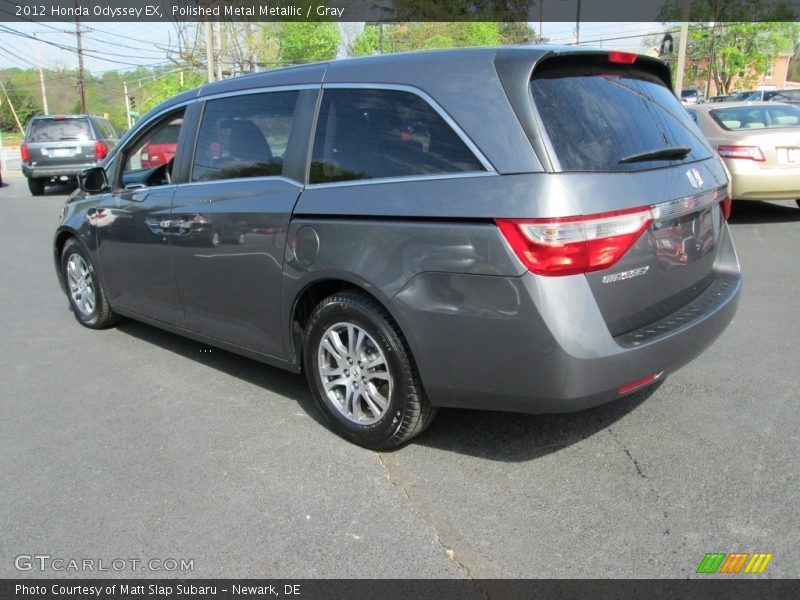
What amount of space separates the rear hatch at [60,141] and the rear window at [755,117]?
45.5 feet

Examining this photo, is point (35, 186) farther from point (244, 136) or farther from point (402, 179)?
point (402, 179)

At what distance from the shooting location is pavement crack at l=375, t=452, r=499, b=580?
249 cm

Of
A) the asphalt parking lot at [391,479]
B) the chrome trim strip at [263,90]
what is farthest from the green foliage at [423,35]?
the asphalt parking lot at [391,479]

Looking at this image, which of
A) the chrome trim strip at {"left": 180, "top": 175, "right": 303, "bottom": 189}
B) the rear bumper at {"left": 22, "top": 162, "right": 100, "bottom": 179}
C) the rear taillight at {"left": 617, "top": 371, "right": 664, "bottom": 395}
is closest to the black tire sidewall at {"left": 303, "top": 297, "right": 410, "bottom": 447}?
the chrome trim strip at {"left": 180, "top": 175, "right": 303, "bottom": 189}

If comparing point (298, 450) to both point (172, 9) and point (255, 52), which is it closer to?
point (172, 9)

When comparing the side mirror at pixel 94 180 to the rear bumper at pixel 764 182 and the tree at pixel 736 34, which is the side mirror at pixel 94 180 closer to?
the rear bumper at pixel 764 182

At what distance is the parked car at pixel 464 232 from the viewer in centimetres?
269

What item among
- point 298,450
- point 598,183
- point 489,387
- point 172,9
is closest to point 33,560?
point 298,450

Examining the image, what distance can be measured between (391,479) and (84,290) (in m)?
3.64

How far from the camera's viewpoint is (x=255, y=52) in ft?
107

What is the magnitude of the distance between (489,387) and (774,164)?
758 cm

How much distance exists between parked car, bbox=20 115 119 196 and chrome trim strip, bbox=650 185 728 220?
15629 mm

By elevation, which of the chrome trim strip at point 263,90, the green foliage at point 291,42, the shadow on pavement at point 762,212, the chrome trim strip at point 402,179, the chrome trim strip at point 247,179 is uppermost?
the green foliage at point 291,42

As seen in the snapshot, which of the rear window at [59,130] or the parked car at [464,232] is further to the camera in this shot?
the rear window at [59,130]
